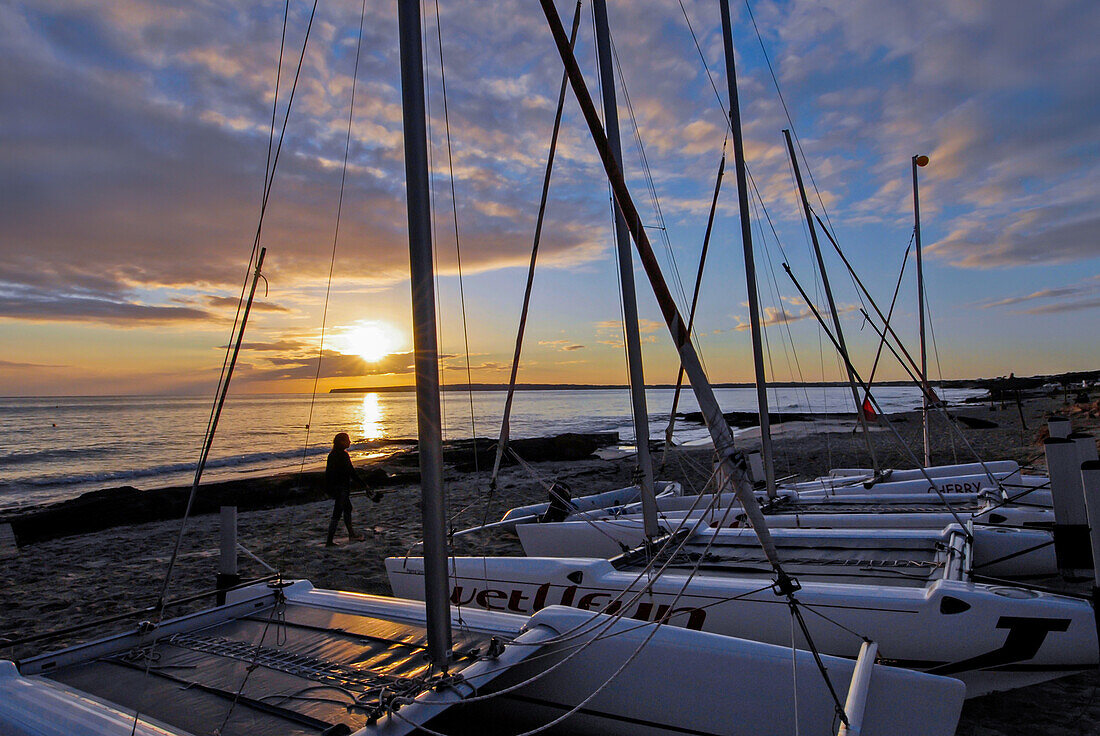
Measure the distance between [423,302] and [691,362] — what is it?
157 centimetres

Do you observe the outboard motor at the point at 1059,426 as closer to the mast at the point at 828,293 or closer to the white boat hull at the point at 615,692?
the mast at the point at 828,293

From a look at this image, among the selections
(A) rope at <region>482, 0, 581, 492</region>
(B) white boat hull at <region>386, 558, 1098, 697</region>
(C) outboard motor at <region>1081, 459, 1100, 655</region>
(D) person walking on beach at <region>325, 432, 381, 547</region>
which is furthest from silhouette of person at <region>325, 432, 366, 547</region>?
(C) outboard motor at <region>1081, 459, 1100, 655</region>

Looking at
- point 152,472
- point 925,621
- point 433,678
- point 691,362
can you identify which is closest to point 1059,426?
point 925,621

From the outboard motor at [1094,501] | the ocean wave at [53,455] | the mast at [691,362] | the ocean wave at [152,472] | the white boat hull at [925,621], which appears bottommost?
the ocean wave at [152,472]

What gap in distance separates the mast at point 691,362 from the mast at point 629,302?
366 cm

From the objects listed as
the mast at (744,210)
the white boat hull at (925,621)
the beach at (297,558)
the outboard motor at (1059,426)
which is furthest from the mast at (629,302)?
the outboard motor at (1059,426)

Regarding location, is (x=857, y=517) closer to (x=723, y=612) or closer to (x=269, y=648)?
(x=723, y=612)

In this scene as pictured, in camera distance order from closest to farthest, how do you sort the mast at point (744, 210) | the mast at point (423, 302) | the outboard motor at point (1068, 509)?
the mast at point (423, 302), the outboard motor at point (1068, 509), the mast at point (744, 210)

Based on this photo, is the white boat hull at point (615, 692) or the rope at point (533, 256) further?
the rope at point (533, 256)

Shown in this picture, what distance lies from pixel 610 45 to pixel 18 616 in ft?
31.6

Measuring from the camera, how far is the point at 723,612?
493cm

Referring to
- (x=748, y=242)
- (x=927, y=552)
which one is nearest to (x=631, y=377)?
(x=927, y=552)

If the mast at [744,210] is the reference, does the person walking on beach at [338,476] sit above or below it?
below

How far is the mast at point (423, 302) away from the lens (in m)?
3.44
